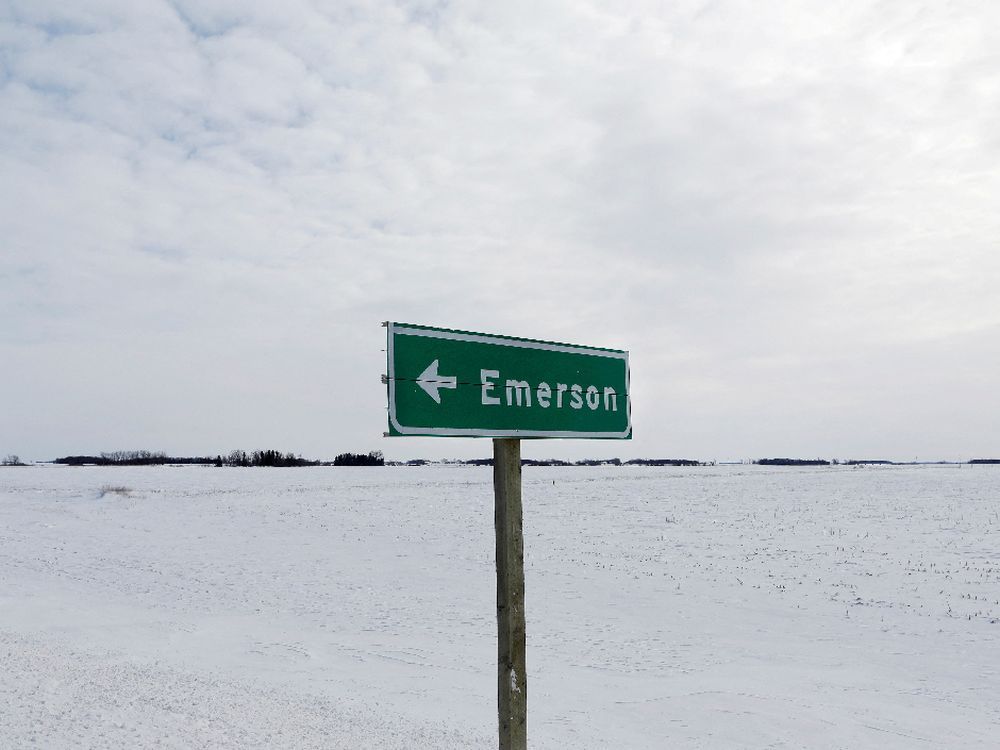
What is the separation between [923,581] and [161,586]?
47.4 feet

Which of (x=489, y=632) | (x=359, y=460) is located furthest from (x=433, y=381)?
(x=359, y=460)

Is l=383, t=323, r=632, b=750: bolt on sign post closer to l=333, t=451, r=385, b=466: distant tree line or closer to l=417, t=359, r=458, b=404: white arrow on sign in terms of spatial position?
l=417, t=359, r=458, b=404: white arrow on sign

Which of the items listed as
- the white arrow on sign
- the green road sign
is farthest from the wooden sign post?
the white arrow on sign

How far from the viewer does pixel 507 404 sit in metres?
3.85

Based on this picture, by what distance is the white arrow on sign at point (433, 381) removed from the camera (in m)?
3.54

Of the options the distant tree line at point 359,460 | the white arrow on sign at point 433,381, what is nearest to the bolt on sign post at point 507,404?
the white arrow on sign at point 433,381

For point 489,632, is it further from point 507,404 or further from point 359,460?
point 359,460

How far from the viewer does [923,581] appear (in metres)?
14.6

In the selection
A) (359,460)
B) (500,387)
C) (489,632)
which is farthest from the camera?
(359,460)

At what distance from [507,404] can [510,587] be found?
3.05 ft

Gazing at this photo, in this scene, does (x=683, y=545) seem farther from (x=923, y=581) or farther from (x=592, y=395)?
(x=592, y=395)

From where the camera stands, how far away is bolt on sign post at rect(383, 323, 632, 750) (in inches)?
138

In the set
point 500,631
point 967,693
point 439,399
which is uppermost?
point 439,399

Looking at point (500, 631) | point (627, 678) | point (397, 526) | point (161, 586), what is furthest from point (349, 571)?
point (500, 631)
